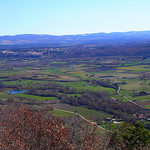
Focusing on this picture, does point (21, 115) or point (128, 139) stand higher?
point (21, 115)

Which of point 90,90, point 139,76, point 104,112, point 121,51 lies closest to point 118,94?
point 90,90

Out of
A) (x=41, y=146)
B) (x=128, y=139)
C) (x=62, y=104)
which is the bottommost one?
(x=62, y=104)

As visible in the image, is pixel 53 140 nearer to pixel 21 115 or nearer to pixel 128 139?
pixel 21 115

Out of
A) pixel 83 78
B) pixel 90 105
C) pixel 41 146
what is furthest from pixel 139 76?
pixel 41 146

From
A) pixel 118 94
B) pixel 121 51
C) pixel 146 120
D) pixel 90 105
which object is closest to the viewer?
pixel 146 120

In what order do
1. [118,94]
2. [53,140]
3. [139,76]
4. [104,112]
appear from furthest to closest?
[139,76], [118,94], [104,112], [53,140]

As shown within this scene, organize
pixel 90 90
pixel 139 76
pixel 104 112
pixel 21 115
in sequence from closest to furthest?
1. pixel 21 115
2. pixel 104 112
3. pixel 90 90
4. pixel 139 76

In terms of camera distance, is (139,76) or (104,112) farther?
(139,76)

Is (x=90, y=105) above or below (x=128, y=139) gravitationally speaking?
below

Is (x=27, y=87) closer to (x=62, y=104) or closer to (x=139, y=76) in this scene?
(x=62, y=104)
